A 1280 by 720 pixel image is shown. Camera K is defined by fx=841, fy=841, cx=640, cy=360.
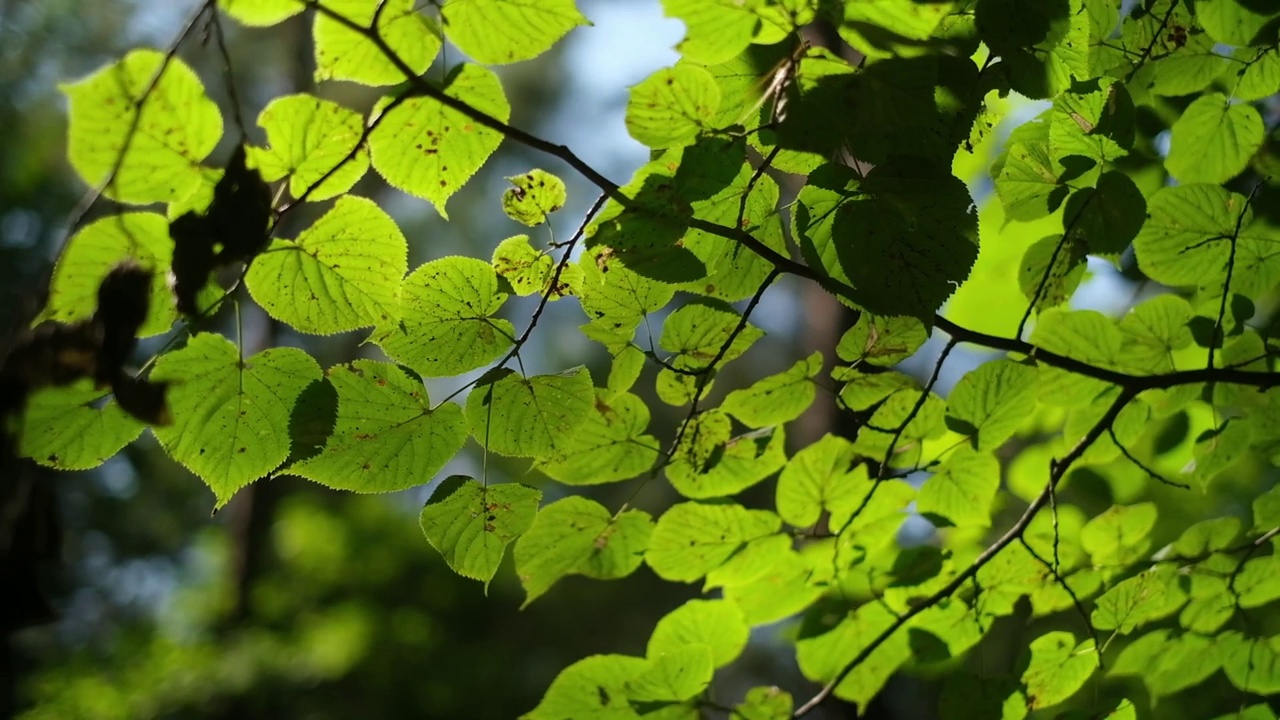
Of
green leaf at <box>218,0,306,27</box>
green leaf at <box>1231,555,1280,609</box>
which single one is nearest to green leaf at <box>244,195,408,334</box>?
green leaf at <box>218,0,306,27</box>

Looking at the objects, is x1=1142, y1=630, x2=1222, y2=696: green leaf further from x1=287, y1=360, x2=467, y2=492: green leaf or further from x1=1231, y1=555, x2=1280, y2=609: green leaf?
x1=287, y1=360, x2=467, y2=492: green leaf

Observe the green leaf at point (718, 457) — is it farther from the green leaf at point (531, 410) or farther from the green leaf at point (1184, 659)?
the green leaf at point (1184, 659)

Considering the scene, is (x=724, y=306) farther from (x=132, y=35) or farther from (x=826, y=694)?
(x=132, y=35)

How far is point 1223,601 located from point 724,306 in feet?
1.87

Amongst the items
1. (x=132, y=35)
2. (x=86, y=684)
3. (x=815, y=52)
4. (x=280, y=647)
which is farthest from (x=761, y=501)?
(x=815, y=52)

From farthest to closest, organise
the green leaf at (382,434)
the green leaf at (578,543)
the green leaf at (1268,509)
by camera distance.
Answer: the green leaf at (1268,509), the green leaf at (578,543), the green leaf at (382,434)

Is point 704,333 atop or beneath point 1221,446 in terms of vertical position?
beneath

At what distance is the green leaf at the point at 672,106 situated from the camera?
1.49 ft

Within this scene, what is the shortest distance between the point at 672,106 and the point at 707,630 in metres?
0.49

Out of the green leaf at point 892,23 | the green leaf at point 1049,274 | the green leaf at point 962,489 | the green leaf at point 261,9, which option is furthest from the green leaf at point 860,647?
the green leaf at point 261,9

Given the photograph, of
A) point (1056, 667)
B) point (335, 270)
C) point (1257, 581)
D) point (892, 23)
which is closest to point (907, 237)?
point (892, 23)

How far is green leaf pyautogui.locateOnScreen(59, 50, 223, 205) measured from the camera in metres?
0.40

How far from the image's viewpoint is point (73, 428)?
1.56 ft

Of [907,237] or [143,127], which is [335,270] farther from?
[907,237]
